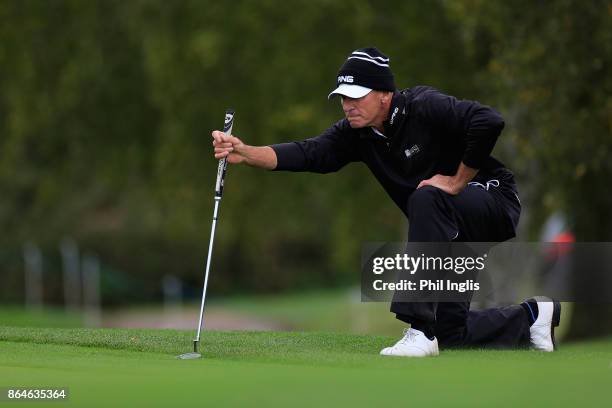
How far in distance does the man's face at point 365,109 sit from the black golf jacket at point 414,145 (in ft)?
0.26

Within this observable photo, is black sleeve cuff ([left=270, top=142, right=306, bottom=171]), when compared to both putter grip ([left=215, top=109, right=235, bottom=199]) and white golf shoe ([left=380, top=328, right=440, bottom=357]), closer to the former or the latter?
putter grip ([left=215, top=109, right=235, bottom=199])

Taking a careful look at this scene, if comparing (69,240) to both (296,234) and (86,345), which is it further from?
(86,345)

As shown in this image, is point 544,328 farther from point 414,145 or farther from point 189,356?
point 189,356

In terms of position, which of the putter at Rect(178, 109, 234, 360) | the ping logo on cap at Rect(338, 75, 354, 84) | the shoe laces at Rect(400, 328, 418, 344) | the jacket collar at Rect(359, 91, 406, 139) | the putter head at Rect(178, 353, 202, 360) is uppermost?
the ping logo on cap at Rect(338, 75, 354, 84)

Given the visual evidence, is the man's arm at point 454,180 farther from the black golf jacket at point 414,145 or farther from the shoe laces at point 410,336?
the shoe laces at point 410,336

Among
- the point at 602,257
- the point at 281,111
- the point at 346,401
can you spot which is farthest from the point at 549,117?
the point at 346,401

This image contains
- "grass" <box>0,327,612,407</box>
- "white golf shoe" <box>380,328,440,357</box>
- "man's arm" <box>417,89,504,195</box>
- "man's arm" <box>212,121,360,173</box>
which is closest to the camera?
"grass" <box>0,327,612,407</box>

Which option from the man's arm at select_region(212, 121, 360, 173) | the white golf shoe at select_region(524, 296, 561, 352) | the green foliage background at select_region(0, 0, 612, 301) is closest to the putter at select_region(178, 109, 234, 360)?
the man's arm at select_region(212, 121, 360, 173)

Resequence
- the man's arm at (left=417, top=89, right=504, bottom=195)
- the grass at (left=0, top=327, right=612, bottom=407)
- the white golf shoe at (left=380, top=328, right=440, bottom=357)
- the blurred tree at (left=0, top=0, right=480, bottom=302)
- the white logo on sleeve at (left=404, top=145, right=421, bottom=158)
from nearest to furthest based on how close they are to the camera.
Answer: the grass at (left=0, top=327, right=612, bottom=407), the white golf shoe at (left=380, top=328, right=440, bottom=357), the man's arm at (left=417, top=89, right=504, bottom=195), the white logo on sleeve at (left=404, top=145, right=421, bottom=158), the blurred tree at (left=0, top=0, right=480, bottom=302)

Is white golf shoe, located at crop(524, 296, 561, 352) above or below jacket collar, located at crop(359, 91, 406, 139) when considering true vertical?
below

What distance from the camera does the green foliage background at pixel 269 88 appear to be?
14.5 metres

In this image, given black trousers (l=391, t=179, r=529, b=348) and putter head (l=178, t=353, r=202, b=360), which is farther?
black trousers (l=391, t=179, r=529, b=348)

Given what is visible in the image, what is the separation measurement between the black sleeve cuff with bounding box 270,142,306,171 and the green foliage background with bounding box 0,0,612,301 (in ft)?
19.8

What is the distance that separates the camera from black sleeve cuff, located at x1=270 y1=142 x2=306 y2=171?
8.05 metres
